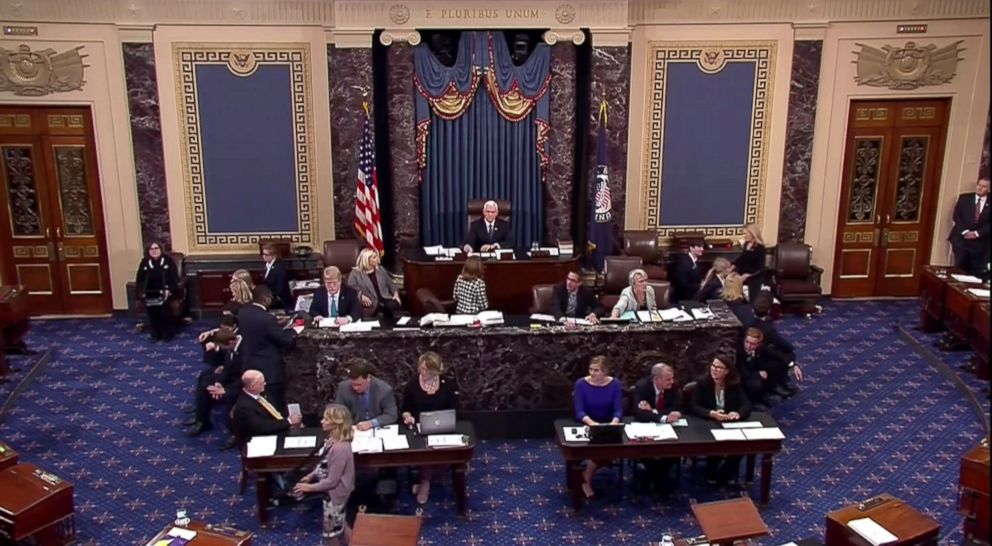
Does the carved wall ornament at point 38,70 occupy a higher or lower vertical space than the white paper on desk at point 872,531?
higher

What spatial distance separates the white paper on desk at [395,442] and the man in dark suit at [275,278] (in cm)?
438

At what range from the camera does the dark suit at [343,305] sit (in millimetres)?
9961

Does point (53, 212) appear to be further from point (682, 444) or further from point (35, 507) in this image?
point (682, 444)

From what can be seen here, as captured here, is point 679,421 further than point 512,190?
No

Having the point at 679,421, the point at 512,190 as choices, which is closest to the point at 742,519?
the point at 679,421

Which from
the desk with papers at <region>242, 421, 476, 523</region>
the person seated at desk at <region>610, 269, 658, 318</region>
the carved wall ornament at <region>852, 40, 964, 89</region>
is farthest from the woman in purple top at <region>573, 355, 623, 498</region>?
the carved wall ornament at <region>852, 40, 964, 89</region>

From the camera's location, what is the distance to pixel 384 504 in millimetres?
8312

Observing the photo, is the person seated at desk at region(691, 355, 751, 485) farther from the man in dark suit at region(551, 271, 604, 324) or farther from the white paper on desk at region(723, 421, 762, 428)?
the man in dark suit at region(551, 271, 604, 324)

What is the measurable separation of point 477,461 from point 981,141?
8.47 metres

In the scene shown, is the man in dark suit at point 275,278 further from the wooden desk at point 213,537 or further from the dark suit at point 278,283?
the wooden desk at point 213,537

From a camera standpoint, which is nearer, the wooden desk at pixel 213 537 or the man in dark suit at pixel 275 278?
the wooden desk at pixel 213 537

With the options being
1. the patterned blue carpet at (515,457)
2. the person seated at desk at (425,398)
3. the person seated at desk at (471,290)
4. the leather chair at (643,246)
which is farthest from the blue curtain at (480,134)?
the person seated at desk at (425,398)

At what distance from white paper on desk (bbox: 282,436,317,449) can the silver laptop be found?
872 mm

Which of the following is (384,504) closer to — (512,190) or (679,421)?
(679,421)
